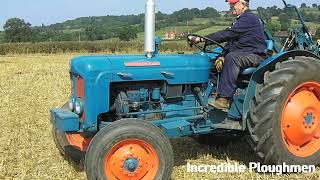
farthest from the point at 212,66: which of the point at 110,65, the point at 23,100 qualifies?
the point at 23,100

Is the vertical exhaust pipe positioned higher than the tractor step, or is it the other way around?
the vertical exhaust pipe

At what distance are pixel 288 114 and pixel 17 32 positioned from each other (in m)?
54.2

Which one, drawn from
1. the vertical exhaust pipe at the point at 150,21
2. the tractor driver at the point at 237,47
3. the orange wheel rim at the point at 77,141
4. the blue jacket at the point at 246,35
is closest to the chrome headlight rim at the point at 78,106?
the orange wheel rim at the point at 77,141

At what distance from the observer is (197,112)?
18.4 feet

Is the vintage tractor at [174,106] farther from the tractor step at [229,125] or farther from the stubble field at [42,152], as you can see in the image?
the stubble field at [42,152]

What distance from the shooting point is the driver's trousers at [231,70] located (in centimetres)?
523

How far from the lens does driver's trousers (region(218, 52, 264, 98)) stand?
523 cm

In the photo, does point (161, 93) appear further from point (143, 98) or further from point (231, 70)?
point (231, 70)

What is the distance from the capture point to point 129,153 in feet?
15.3

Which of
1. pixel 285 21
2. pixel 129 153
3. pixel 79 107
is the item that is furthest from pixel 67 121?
pixel 285 21

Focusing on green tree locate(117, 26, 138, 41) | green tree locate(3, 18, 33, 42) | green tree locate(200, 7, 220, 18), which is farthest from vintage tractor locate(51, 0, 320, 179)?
green tree locate(3, 18, 33, 42)

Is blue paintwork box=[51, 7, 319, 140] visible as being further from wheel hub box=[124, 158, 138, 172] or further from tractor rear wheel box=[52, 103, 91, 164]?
tractor rear wheel box=[52, 103, 91, 164]

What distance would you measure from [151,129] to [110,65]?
0.86m

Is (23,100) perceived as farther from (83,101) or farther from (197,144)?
(83,101)
